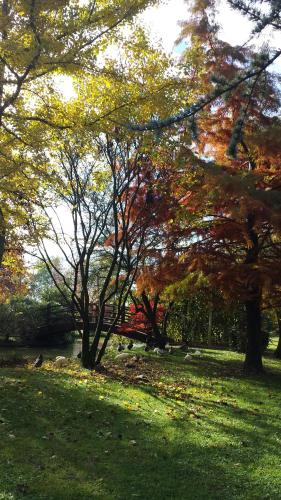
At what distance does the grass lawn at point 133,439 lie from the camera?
4.05 metres

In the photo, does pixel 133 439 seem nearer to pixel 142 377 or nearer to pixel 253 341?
pixel 142 377

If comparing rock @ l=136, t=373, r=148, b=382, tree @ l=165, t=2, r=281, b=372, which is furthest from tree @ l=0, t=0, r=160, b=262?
rock @ l=136, t=373, r=148, b=382

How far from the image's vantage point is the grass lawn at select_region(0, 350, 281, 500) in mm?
4047

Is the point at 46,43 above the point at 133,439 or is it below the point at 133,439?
above

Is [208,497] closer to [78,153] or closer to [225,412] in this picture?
[225,412]

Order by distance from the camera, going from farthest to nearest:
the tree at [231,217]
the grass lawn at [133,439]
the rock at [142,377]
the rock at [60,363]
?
the rock at [60,363]
the rock at [142,377]
the tree at [231,217]
the grass lawn at [133,439]

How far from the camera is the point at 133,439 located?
531 centimetres

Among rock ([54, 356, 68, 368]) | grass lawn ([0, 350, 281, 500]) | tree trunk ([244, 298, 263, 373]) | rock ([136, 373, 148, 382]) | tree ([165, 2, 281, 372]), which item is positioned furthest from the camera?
tree trunk ([244, 298, 263, 373])

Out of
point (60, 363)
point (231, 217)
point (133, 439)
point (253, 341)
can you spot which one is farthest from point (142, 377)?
point (133, 439)

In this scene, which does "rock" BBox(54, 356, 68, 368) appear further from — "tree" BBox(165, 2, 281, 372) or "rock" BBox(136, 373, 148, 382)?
"tree" BBox(165, 2, 281, 372)

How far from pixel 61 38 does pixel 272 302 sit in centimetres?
772

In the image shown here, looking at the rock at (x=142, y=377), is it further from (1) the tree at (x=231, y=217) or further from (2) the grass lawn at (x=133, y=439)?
(1) the tree at (x=231, y=217)

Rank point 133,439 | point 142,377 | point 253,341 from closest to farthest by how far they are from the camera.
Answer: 1. point 133,439
2. point 142,377
3. point 253,341

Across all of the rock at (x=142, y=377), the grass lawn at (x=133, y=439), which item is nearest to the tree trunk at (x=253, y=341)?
the grass lawn at (x=133, y=439)
